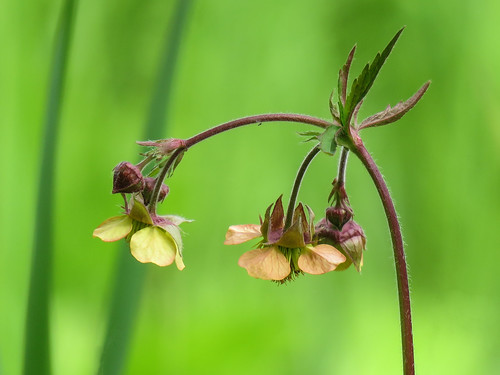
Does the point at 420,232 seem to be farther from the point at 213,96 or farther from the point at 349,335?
the point at 213,96

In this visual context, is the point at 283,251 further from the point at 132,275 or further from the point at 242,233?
the point at 132,275

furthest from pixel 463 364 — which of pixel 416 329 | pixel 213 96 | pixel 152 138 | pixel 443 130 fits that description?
pixel 152 138

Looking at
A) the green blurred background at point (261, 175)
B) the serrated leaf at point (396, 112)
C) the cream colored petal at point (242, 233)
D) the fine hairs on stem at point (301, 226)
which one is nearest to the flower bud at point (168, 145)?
the fine hairs on stem at point (301, 226)

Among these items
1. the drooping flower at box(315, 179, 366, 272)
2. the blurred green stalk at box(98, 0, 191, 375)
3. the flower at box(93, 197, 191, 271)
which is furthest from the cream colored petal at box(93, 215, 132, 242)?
the drooping flower at box(315, 179, 366, 272)

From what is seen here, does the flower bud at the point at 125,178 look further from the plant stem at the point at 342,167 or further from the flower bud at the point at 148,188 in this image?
the plant stem at the point at 342,167

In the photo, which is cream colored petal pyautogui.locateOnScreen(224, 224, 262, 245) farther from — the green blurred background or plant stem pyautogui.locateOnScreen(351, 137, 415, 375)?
the green blurred background
